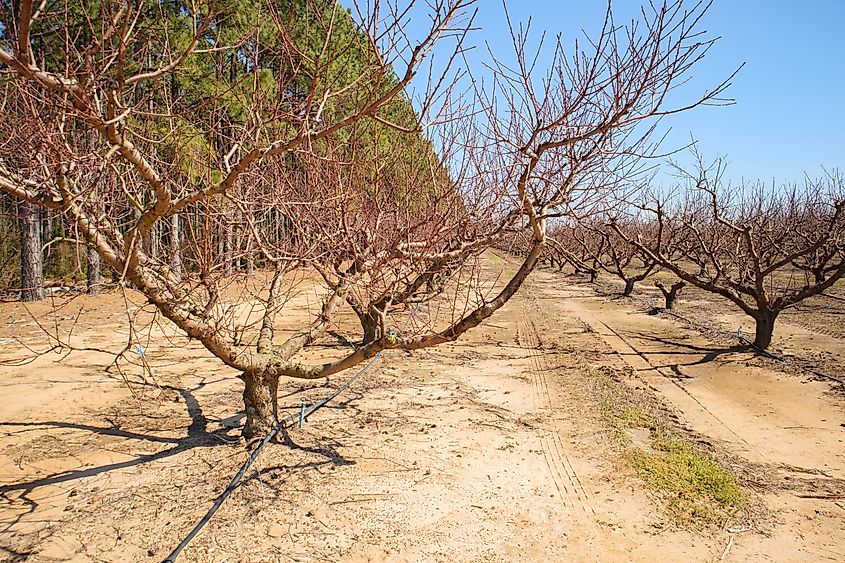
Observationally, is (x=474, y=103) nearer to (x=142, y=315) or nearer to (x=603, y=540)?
(x=603, y=540)

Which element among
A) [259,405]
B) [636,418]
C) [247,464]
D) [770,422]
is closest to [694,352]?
[770,422]

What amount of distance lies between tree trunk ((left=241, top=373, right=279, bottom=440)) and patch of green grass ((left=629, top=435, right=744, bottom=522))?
111 inches

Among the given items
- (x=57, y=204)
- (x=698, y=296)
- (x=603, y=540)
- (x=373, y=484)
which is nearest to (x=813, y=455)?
(x=603, y=540)

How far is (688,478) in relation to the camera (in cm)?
420

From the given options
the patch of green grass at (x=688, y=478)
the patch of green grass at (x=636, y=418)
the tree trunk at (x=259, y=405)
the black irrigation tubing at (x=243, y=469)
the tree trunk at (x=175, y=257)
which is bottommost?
the patch of green grass at (x=688, y=478)

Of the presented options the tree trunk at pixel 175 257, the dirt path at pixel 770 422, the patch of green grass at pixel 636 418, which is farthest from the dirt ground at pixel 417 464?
the tree trunk at pixel 175 257

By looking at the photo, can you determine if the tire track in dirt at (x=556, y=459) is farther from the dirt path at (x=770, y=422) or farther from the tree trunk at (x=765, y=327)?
the tree trunk at (x=765, y=327)

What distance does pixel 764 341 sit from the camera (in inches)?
333

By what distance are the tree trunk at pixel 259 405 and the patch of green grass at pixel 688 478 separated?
2.81 m

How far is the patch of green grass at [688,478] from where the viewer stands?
3.77 meters

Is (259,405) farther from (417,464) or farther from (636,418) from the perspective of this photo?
(636,418)

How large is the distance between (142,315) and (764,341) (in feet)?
35.8

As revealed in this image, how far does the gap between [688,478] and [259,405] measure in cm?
319

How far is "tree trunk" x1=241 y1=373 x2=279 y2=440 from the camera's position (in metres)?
4.32
